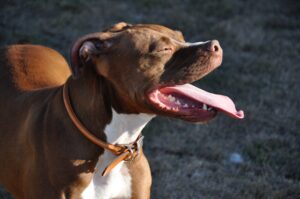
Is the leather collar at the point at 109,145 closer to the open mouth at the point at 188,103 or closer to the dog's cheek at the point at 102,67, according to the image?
the dog's cheek at the point at 102,67

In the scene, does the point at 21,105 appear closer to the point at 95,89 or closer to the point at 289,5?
the point at 95,89

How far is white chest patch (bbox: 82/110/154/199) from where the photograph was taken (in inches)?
143

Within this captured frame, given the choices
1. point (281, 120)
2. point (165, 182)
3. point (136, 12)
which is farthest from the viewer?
point (136, 12)

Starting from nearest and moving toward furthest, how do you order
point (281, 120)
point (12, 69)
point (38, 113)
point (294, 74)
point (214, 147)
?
point (38, 113) < point (12, 69) < point (214, 147) < point (281, 120) < point (294, 74)

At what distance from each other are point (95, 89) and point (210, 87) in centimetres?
383

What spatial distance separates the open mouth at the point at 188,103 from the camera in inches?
139

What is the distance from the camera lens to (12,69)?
4758 millimetres

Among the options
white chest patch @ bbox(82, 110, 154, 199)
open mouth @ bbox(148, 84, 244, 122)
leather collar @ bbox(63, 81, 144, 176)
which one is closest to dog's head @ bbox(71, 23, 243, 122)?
open mouth @ bbox(148, 84, 244, 122)

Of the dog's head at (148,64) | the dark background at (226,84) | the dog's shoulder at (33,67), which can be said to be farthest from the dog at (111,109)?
the dark background at (226,84)

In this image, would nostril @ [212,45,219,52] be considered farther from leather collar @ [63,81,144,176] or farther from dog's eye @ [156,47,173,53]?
leather collar @ [63,81,144,176]

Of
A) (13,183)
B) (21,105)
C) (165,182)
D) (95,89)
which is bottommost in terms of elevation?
(165,182)

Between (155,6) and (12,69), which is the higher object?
(12,69)

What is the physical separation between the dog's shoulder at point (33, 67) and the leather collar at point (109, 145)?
92 cm

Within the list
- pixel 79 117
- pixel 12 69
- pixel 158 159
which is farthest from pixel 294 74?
pixel 79 117
